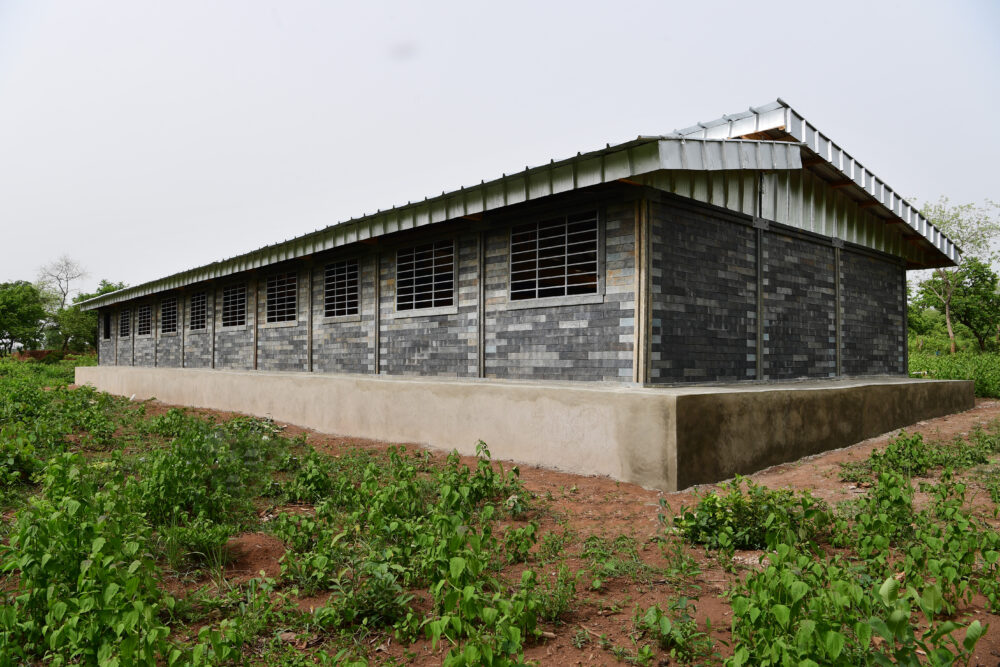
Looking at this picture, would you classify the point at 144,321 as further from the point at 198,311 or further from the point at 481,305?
the point at 481,305

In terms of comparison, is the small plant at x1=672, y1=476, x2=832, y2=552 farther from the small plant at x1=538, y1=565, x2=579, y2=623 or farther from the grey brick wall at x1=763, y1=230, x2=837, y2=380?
the grey brick wall at x1=763, y1=230, x2=837, y2=380

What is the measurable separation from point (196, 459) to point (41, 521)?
2.38m

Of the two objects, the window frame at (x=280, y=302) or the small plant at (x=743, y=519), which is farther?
the window frame at (x=280, y=302)

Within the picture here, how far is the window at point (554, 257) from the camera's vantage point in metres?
8.55

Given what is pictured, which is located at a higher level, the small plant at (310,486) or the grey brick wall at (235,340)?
the grey brick wall at (235,340)

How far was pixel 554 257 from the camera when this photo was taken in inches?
348

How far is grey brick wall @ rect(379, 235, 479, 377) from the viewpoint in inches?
395

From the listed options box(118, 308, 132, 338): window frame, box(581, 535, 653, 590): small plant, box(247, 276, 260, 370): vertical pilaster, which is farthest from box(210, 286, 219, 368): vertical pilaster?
box(581, 535, 653, 590): small plant

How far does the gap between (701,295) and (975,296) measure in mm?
36618

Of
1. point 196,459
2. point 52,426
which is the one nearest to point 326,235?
point 52,426

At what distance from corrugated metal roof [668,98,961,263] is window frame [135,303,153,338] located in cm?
1803

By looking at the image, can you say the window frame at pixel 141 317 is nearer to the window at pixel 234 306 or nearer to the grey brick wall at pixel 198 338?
the grey brick wall at pixel 198 338

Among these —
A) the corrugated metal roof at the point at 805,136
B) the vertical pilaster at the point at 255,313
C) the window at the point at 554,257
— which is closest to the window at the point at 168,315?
the vertical pilaster at the point at 255,313

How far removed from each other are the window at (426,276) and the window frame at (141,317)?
13.8 m
